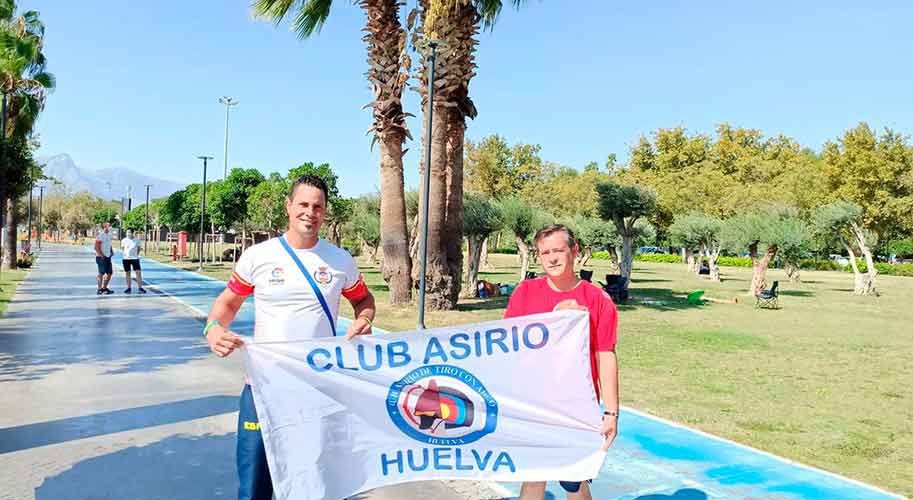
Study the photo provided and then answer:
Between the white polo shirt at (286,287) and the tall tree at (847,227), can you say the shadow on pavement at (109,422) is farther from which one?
the tall tree at (847,227)

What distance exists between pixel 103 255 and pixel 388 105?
8.43 meters

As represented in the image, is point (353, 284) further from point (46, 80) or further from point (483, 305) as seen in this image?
point (46, 80)

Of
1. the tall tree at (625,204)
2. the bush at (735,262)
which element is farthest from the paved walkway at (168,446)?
the bush at (735,262)

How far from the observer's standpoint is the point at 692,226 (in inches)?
1505

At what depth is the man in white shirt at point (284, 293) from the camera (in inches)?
120

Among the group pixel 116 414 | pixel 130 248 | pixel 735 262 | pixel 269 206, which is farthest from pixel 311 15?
pixel 735 262

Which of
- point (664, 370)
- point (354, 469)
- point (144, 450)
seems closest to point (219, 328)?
point (354, 469)

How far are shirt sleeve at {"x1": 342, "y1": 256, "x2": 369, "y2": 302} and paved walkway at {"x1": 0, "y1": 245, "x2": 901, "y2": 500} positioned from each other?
70.5 inches

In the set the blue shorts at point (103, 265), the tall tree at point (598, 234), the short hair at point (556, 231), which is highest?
the tall tree at point (598, 234)

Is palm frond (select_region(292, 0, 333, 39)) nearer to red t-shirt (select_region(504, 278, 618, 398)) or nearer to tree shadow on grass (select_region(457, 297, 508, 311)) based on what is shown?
tree shadow on grass (select_region(457, 297, 508, 311))

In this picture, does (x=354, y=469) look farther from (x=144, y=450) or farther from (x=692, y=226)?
(x=692, y=226)

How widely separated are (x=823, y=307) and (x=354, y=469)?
78.6ft

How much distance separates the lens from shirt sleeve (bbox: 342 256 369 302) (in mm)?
3234

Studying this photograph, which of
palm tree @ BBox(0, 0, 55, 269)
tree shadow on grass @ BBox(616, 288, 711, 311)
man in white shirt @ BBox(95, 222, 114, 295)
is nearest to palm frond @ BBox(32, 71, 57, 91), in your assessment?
palm tree @ BBox(0, 0, 55, 269)
